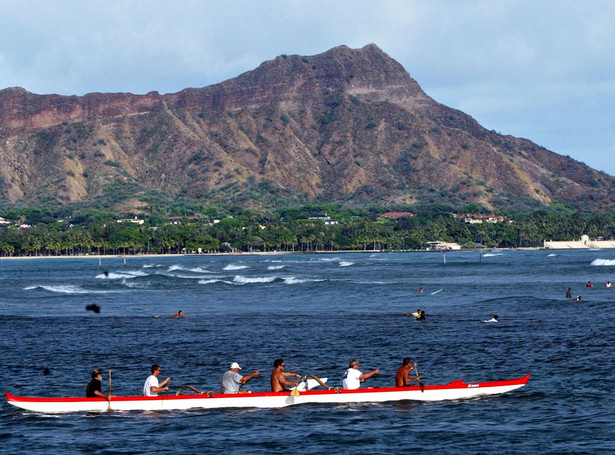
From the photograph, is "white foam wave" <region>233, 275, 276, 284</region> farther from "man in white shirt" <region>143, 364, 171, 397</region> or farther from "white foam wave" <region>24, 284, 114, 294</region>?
"man in white shirt" <region>143, 364, 171, 397</region>

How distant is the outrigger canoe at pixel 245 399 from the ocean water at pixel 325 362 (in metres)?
0.31

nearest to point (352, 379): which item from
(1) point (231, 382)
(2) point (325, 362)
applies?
(1) point (231, 382)

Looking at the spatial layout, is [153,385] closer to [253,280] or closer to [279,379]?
[279,379]

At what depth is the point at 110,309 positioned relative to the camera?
3017 inches

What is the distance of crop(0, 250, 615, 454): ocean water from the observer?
94.0 feet

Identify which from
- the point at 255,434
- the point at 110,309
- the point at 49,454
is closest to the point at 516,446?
the point at 255,434

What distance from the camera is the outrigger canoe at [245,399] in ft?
105

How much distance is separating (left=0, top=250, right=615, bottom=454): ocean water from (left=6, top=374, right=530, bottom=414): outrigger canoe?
0.31 metres

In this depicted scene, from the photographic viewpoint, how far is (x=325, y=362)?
140ft

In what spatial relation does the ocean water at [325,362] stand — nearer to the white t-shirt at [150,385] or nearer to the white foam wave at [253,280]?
the white t-shirt at [150,385]

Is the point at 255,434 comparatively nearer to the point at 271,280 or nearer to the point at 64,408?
the point at 64,408

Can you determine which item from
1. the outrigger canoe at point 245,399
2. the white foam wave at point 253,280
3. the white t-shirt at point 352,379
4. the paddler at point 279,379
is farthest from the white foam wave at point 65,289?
the white t-shirt at point 352,379

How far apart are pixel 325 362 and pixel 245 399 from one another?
1073 centimetres

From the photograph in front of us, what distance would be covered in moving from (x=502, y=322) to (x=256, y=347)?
59.0ft
